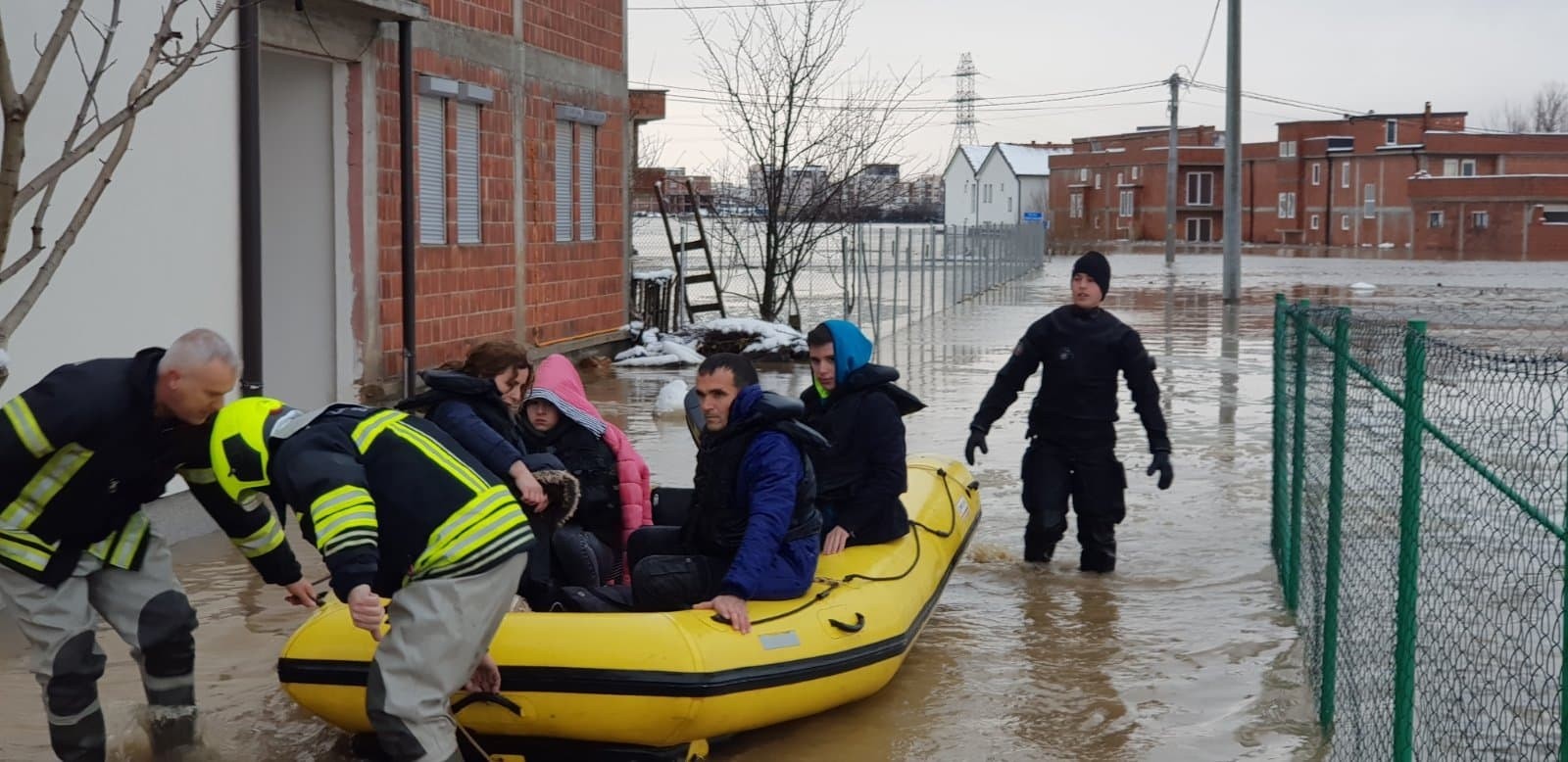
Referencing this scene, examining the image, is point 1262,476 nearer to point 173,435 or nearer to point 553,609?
A: point 553,609

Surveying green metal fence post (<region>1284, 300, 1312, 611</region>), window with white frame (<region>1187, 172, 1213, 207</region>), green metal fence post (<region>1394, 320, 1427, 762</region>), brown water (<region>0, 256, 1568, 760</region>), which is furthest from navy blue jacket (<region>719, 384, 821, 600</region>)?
window with white frame (<region>1187, 172, 1213, 207</region>)

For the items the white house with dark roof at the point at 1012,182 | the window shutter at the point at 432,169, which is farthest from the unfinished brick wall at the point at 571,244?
the white house with dark roof at the point at 1012,182

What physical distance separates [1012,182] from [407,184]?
10375 cm

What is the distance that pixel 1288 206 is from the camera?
299ft

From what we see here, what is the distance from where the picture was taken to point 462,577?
4945 mm

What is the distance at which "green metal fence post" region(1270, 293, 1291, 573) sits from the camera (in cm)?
896

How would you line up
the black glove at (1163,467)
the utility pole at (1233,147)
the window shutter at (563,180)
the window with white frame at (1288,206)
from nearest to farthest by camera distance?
the black glove at (1163,467), the window shutter at (563,180), the utility pole at (1233,147), the window with white frame at (1288,206)

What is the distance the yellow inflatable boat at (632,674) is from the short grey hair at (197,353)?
1281mm

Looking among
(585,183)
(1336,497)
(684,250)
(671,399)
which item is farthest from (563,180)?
(1336,497)

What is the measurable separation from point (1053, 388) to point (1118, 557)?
1292 mm

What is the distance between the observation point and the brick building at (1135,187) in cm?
9494

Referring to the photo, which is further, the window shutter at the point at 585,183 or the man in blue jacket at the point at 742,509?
the window shutter at the point at 585,183

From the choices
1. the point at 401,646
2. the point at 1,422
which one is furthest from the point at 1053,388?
the point at 1,422

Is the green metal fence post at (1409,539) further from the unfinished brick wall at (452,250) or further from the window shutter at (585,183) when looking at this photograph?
the window shutter at (585,183)
